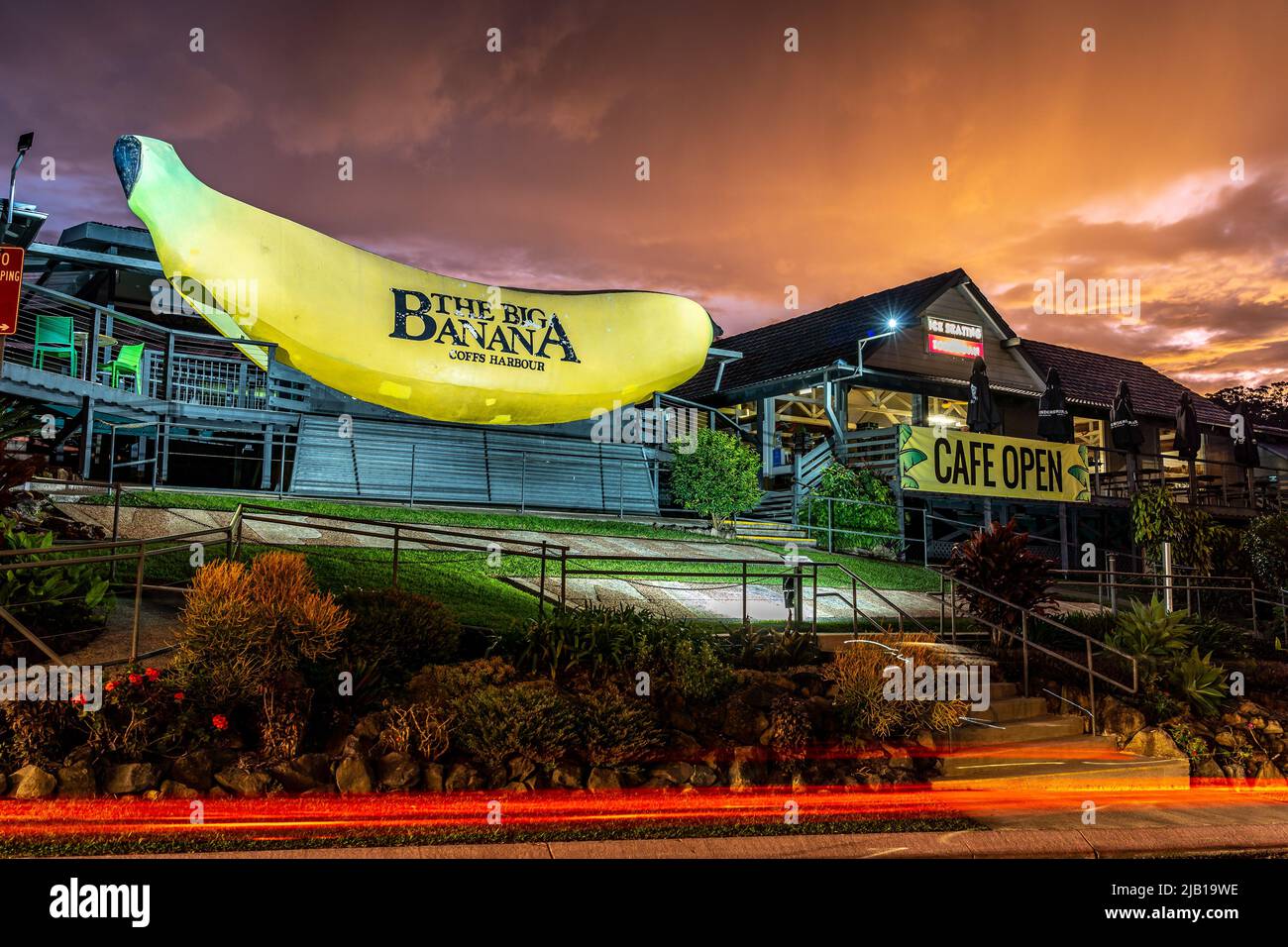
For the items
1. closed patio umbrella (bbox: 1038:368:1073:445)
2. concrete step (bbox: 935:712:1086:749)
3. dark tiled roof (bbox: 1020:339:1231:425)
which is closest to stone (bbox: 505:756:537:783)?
concrete step (bbox: 935:712:1086:749)

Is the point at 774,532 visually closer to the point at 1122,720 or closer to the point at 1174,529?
the point at 1174,529

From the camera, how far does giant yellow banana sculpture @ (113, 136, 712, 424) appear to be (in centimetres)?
1413

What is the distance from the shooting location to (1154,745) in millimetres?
10125

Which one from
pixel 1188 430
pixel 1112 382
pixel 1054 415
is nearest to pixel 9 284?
pixel 1054 415

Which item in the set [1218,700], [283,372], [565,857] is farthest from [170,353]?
[1218,700]

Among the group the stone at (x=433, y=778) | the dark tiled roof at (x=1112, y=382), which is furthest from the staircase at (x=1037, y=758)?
the dark tiled roof at (x=1112, y=382)

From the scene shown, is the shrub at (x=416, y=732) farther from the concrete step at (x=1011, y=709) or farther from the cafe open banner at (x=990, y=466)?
the cafe open banner at (x=990, y=466)

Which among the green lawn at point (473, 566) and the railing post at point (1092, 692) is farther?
the green lawn at point (473, 566)

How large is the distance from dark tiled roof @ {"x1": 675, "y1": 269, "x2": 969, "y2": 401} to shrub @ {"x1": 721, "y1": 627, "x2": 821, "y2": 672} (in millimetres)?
17059

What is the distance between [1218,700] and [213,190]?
1543 cm

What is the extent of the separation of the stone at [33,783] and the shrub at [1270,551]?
19.5m

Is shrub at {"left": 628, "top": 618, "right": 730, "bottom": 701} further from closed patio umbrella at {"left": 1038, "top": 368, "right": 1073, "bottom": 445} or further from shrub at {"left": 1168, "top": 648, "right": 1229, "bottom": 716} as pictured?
closed patio umbrella at {"left": 1038, "top": 368, "right": 1073, "bottom": 445}

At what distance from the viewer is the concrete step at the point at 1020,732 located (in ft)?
30.1

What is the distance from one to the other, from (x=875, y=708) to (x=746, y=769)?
161cm
